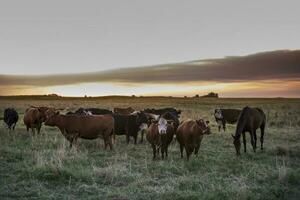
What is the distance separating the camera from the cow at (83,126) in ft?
61.1

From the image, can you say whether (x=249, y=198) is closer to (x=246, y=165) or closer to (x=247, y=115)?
(x=246, y=165)

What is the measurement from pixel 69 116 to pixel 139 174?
784 centimetres

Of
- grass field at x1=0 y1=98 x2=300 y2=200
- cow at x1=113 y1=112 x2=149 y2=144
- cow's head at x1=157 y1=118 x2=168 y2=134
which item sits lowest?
grass field at x1=0 y1=98 x2=300 y2=200

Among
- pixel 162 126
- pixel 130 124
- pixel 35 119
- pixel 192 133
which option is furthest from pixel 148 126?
pixel 35 119

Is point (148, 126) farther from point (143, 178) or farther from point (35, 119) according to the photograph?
point (143, 178)

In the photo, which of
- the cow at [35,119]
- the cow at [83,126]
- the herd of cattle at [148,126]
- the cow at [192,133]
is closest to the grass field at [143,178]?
the cow at [192,133]

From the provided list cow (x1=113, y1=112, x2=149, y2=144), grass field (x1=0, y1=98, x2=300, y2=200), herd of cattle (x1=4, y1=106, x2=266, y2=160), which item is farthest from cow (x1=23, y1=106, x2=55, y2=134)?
grass field (x1=0, y1=98, x2=300, y2=200)

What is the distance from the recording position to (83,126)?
18.7 metres

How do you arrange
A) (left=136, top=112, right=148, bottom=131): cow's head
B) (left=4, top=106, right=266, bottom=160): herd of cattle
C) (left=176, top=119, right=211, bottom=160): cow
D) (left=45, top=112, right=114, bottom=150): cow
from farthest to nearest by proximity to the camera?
(left=136, top=112, right=148, bottom=131): cow's head
(left=45, top=112, right=114, bottom=150): cow
(left=4, top=106, right=266, bottom=160): herd of cattle
(left=176, top=119, right=211, bottom=160): cow

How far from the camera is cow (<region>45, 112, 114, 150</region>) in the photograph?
18.6 meters

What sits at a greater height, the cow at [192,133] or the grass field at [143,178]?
the cow at [192,133]

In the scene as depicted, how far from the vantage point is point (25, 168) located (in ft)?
40.3

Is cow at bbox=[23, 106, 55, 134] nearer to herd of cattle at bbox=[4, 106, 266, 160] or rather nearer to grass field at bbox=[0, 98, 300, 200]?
herd of cattle at bbox=[4, 106, 266, 160]

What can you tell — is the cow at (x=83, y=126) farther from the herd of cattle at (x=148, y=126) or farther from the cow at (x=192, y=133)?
the cow at (x=192, y=133)
